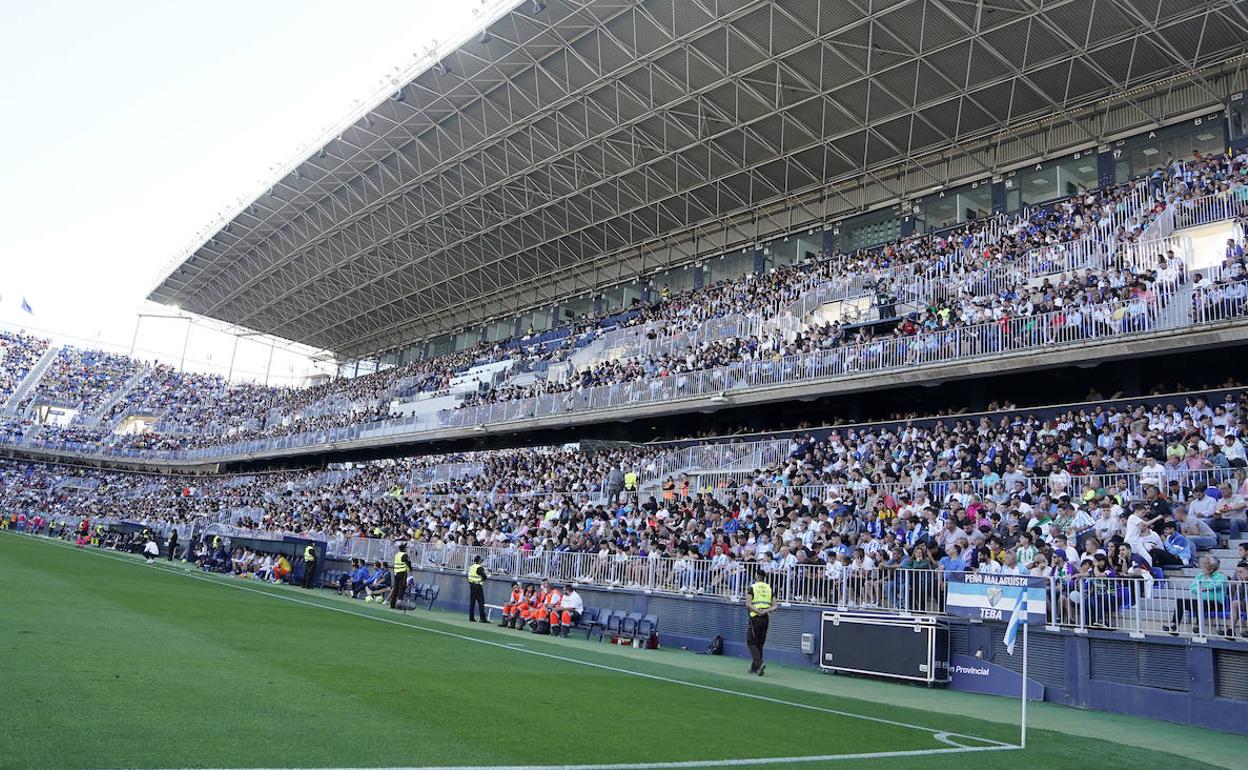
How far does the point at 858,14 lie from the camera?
27297mm

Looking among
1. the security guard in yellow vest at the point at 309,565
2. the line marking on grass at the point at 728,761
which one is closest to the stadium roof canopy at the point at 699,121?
the security guard in yellow vest at the point at 309,565

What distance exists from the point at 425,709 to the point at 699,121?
29223 millimetres

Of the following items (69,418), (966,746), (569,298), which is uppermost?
(569,298)

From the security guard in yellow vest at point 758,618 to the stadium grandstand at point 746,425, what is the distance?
0.52 ft

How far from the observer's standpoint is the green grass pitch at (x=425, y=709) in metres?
5.83

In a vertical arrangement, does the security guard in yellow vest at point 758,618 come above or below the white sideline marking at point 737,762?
above

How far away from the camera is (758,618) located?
561 inches

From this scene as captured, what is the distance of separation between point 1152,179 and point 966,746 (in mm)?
22510

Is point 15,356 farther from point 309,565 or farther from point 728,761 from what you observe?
point 728,761

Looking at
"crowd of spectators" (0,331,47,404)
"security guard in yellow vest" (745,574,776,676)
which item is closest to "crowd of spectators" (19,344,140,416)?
"crowd of spectators" (0,331,47,404)

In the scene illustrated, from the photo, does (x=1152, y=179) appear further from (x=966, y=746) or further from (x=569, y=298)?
(x=569, y=298)

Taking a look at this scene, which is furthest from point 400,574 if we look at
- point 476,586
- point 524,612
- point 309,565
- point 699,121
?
point 699,121

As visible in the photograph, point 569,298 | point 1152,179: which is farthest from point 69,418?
point 1152,179

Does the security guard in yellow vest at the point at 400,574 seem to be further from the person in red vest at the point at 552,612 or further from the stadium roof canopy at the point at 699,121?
the stadium roof canopy at the point at 699,121
